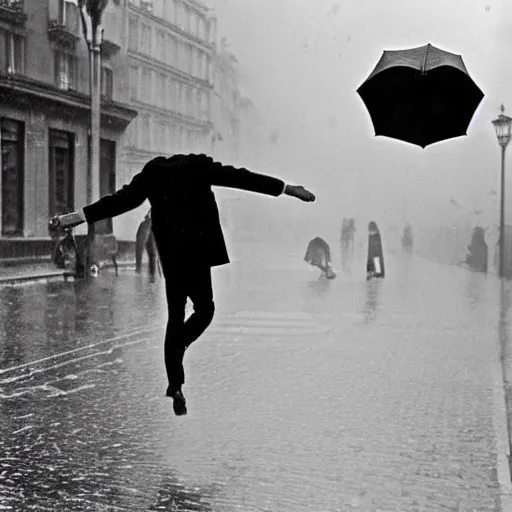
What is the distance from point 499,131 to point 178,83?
13960 mm

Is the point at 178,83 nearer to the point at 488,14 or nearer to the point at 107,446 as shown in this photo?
the point at 488,14

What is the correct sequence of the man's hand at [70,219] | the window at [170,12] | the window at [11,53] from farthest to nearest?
the window at [170,12] < the window at [11,53] < the man's hand at [70,219]

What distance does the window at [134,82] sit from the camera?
31953 mm

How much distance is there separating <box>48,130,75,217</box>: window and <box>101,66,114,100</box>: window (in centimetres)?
265

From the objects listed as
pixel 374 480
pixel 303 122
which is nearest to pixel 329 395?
pixel 374 480

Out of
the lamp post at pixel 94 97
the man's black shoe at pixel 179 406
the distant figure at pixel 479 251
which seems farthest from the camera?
the distant figure at pixel 479 251

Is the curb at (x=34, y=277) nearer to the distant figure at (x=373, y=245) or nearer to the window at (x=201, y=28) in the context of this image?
the distant figure at (x=373, y=245)

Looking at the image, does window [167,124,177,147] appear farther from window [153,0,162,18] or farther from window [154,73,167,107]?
window [153,0,162,18]

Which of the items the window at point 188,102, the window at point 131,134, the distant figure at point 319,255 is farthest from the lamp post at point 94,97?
the window at point 188,102

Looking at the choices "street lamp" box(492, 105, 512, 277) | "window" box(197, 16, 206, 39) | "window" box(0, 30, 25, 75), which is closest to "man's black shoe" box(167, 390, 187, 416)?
"street lamp" box(492, 105, 512, 277)

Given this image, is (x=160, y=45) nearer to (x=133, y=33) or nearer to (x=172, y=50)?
(x=172, y=50)

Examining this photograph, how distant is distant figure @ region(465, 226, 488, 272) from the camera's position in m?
27.3

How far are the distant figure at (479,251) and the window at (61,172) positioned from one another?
451 inches

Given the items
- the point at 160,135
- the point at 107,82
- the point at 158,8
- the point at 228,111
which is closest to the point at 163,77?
the point at 160,135
